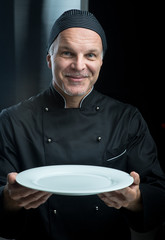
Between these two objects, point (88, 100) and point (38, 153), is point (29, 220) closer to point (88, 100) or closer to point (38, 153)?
point (38, 153)

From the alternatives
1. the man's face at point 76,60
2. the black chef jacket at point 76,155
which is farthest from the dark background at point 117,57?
the man's face at point 76,60

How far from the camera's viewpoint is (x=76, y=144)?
54.9 inches

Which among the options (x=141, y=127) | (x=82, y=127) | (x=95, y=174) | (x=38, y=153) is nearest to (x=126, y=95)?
(x=141, y=127)

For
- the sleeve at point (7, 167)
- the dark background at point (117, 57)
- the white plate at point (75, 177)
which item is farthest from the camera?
the dark background at point (117, 57)

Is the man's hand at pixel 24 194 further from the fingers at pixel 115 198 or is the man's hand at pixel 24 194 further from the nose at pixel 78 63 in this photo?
the nose at pixel 78 63

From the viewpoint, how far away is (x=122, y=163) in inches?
58.4

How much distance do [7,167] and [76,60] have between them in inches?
19.5

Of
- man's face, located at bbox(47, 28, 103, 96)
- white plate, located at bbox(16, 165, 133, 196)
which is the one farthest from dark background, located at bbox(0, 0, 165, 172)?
white plate, located at bbox(16, 165, 133, 196)

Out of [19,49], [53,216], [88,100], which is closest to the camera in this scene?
[53,216]

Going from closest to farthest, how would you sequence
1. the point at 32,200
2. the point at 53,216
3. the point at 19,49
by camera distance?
the point at 32,200
the point at 53,216
the point at 19,49

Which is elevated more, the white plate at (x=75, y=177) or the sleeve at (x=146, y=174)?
the white plate at (x=75, y=177)

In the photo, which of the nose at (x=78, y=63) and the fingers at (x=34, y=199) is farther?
the nose at (x=78, y=63)

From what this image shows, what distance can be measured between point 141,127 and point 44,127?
420 millimetres

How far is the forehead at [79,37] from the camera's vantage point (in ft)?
4.31
